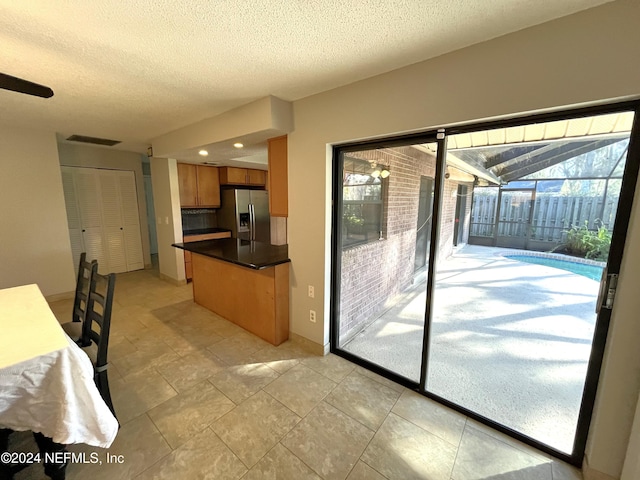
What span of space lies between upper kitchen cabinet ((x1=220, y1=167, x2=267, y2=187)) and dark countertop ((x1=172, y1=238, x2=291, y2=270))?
1.82 m

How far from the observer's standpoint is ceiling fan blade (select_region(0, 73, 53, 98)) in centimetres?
130

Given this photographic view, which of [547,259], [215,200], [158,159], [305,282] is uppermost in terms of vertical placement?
[158,159]

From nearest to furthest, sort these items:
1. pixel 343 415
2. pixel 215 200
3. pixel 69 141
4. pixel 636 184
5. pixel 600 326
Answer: pixel 636 184
pixel 600 326
pixel 343 415
pixel 69 141
pixel 215 200

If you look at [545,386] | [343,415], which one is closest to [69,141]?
[343,415]

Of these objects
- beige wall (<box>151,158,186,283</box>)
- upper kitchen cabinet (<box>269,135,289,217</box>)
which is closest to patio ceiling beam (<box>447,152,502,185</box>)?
upper kitchen cabinet (<box>269,135,289,217</box>)

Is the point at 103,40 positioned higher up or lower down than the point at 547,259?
higher up

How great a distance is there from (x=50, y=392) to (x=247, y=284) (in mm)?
1736

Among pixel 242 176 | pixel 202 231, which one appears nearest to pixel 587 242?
pixel 242 176

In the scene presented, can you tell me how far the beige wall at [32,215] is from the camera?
333 cm

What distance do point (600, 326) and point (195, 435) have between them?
2.41 meters

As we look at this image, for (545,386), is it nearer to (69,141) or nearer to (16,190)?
(16,190)

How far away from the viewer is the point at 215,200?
513 centimetres

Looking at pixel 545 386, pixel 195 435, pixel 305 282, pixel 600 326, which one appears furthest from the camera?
pixel 305 282

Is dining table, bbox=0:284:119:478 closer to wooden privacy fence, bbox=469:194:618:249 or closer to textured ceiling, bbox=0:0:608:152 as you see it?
textured ceiling, bbox=0:0:608:152
